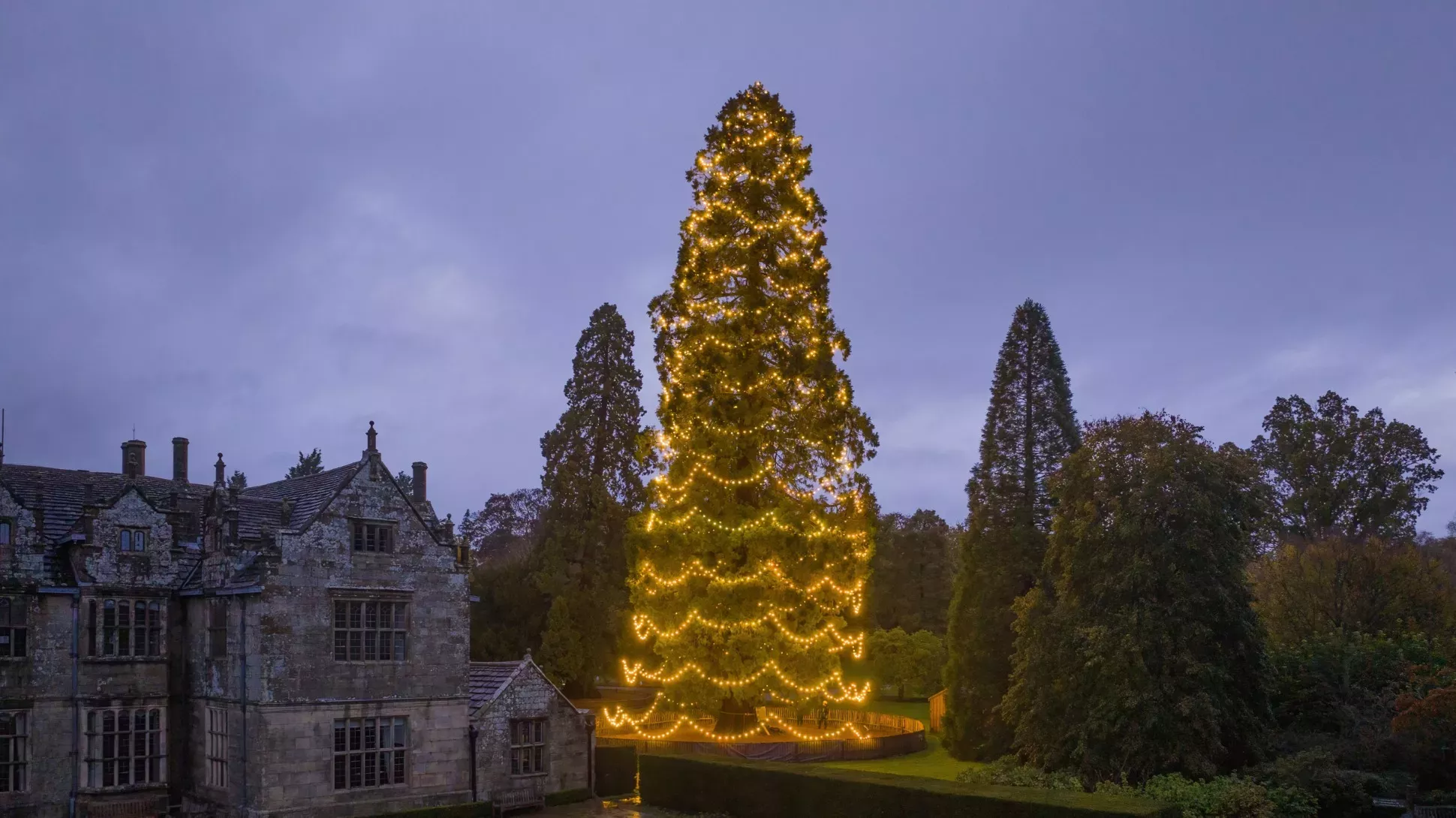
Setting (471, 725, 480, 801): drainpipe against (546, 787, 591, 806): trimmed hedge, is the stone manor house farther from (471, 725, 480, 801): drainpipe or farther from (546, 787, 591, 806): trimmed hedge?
(546, 787, 591, 806): trimmed hedge

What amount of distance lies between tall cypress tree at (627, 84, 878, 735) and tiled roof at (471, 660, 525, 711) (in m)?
7.04

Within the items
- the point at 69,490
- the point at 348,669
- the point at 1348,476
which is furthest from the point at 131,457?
the point at 1348,476

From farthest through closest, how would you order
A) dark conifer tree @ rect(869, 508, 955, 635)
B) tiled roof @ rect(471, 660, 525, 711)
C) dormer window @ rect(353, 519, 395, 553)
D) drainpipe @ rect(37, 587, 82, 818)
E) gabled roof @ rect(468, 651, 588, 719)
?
1. dark conifer tree @ rect(869, 508, 955, 635)
2. tiled roof @ rect(471, 660, 525, 711)
3. gabled roof @ rect(468, 651, 588, 719)
4. dormer window @ rect(353, 519, 395, 553)
5. drainpipe @ rect(37, 587, 82, 818)

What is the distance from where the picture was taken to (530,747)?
32625 millimetres

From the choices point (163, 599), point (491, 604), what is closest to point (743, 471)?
point (163, 599)

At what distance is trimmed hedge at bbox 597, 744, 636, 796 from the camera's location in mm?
34656

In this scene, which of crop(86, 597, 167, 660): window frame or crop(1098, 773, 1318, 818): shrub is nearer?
crop(1098, 773, 1318, 818): shrub

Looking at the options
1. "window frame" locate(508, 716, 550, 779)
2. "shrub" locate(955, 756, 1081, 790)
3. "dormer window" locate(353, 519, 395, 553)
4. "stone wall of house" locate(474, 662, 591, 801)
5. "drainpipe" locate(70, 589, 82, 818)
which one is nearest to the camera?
"drainpipe" locate(70, 589, 82, 818)

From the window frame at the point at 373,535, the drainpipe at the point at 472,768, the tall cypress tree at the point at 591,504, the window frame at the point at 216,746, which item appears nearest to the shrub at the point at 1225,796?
the drainpipe at the point at 472,768

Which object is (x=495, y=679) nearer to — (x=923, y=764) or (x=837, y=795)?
(x=837, y=795)

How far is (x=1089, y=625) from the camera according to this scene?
3148cm

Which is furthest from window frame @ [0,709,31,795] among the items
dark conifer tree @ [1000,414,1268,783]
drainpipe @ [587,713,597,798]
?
dark conifer tree @ [1000,414,1268,783]

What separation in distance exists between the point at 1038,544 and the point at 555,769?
2183cm

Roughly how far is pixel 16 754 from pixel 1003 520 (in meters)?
34.7
